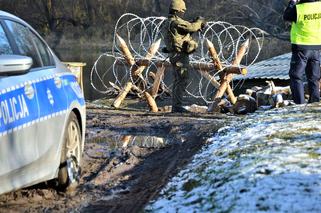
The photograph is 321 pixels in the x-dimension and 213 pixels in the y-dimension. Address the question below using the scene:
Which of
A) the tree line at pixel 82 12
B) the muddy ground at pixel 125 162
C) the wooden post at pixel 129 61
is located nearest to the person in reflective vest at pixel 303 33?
the muddy ground at pixel 125 162

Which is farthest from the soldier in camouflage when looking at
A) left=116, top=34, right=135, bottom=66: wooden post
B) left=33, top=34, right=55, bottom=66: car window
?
left=33, top=34, right=55, bottom=66: car window

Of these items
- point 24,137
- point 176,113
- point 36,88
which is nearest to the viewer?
point 24,137

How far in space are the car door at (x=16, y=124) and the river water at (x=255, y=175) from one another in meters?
1.09

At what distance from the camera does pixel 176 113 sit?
40.7 feet

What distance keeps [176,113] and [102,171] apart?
17.7 ft

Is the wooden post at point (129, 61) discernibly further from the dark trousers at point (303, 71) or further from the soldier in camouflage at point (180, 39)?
the dark trousers at point (303, 71)

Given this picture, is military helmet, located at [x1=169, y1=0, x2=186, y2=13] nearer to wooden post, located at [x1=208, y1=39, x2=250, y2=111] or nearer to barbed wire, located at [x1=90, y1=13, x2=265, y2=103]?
barbed wire, located at [x1=90, y1=13, x2=265, y2=103]

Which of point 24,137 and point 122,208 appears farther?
point 122,208

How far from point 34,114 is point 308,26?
234 inches

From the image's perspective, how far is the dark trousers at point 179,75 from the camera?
1273 cm

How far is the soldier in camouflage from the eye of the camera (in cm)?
1250

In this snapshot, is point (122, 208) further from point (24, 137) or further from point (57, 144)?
point (24, 137)

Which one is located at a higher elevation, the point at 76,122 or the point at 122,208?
the point at 76,122

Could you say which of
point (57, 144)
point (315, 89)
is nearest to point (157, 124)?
point (315, 89)
